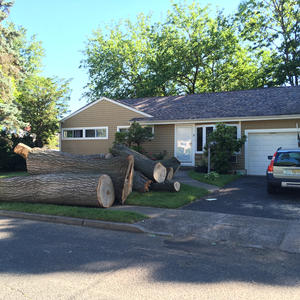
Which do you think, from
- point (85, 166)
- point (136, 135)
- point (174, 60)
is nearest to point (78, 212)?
point (85, 166)

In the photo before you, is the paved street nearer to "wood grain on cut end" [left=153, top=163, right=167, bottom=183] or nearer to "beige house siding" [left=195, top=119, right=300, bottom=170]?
"wood grain on cut end" [left=153, top=163, right=167, bottom=183]

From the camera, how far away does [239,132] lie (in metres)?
15.7

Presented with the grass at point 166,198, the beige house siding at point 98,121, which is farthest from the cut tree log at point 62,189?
the beige house siding at point 98,121

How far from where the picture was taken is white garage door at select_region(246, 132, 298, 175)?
14.8 meters

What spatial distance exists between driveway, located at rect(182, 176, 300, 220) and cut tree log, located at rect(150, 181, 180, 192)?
1013mm

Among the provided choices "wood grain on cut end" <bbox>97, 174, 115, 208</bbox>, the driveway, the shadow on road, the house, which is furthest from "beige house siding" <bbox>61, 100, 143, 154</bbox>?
the shadow on road

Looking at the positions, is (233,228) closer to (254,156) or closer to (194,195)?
(194,195)

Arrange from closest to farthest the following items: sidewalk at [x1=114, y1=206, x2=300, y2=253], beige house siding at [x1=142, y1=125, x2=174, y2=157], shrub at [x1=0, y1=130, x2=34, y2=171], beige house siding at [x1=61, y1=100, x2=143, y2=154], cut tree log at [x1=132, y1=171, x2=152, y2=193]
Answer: sidewalk at [x1=114, y1=206, x2=300, y2=253]
cut tree log at [x1=132, y1=171, x2=152, y2=193]
beige house siding at [x1=142, y1=125, x2=174, y2=157]
shrub at [x1=0, y1=130, x2=34, y2=171]
beige house siding at [x1=61, y1=100, x2=143, y2=154]

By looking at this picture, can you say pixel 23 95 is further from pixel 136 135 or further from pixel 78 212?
pixel 78 212

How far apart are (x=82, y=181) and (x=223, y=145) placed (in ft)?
27.6

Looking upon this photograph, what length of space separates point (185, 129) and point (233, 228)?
1156 centimetres

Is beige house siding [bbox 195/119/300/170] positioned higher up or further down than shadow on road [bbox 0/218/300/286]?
higher up

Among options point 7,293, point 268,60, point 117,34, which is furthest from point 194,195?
point 117,34

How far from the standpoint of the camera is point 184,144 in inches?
687
